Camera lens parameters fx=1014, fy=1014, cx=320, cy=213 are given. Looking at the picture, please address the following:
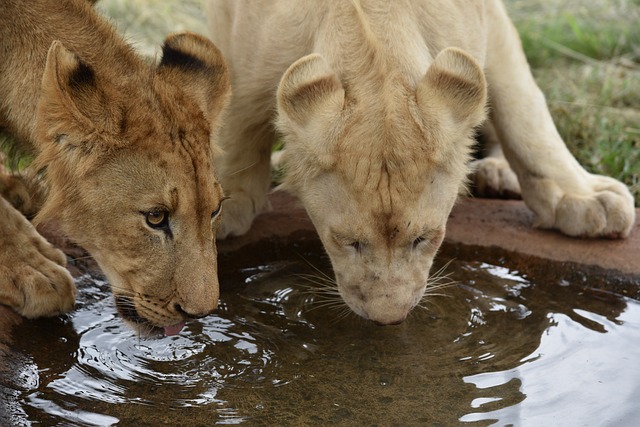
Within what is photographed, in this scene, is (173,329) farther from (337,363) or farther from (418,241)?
(418,241)

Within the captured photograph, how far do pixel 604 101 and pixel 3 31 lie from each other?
468cm

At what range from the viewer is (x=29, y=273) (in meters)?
4.17

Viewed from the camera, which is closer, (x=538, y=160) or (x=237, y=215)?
(x=237, y=215)

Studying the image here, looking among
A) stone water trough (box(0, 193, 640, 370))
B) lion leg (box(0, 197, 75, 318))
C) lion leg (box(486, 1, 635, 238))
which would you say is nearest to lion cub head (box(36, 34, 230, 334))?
lion leg (box(0, 197, 75, 318))

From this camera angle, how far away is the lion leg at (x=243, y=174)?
4906 millimetres

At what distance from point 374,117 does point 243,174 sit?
1345mm

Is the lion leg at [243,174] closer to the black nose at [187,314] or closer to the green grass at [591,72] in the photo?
the black nose at [187,314]

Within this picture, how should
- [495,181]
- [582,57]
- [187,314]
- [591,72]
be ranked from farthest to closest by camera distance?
[582,57] → [591,72] → [495,181] → [187,314]

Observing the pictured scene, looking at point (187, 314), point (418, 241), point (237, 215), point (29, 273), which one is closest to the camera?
point (187, 314)

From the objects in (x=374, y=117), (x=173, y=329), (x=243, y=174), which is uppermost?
(x=374, y=117)

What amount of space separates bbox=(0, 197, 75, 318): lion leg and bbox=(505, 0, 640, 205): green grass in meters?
3.32

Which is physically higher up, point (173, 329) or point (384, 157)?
point (384, 157)

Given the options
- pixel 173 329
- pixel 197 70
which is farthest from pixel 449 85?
pixel 173 329

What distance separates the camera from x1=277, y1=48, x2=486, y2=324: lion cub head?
3.81 metres
